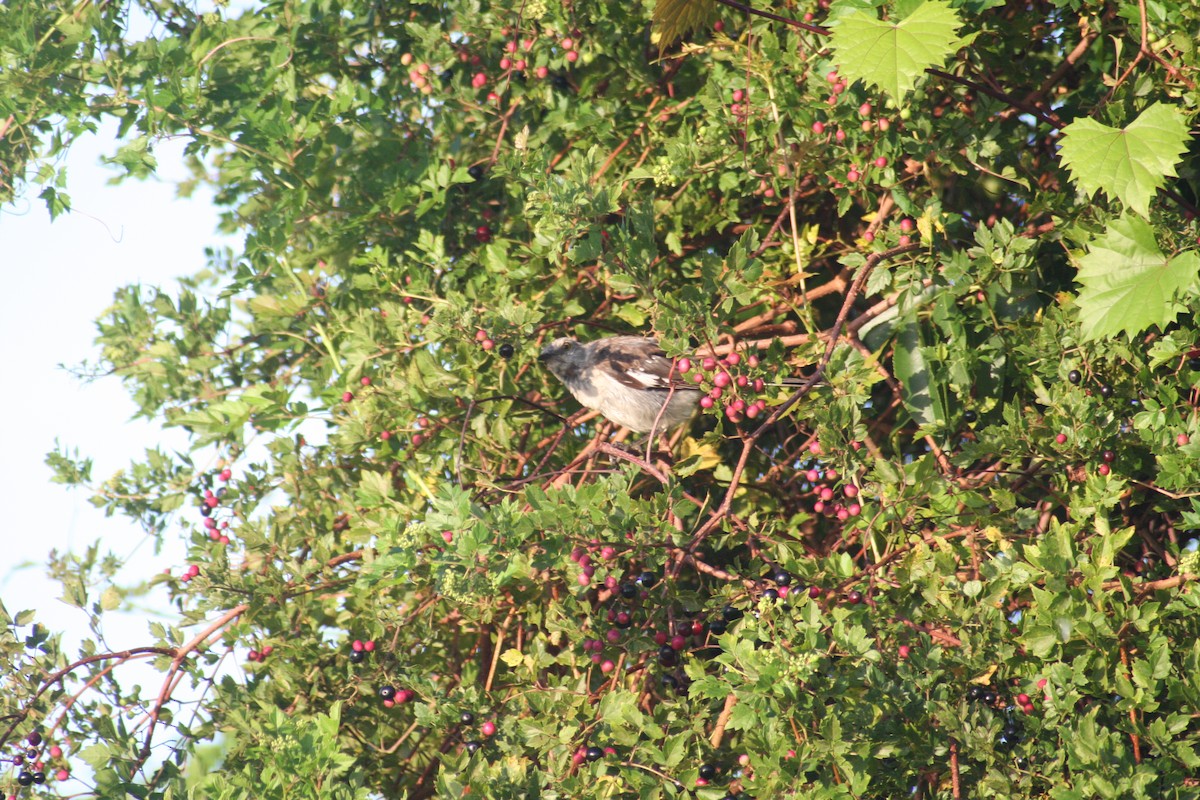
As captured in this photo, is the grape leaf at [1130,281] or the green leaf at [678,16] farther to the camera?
the green leaf at [678,16]

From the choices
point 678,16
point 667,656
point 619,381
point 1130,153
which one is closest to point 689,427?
point 619,381

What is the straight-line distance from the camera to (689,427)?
170 inches

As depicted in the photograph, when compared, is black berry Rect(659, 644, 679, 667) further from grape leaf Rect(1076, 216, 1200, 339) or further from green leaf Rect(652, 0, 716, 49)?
green leaf Rect(652, 0, 716, 49)

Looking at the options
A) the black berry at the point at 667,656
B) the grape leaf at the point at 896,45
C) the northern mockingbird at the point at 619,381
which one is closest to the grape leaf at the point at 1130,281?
the grape leaf at the point at 896,45

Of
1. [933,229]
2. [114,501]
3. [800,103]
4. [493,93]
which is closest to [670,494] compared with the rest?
[933,229]

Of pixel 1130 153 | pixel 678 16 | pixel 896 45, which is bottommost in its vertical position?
pixel 1130 153

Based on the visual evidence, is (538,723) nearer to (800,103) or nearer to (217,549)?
(217,549)

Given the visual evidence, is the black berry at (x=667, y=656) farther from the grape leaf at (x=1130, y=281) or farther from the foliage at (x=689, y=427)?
the grape leaf at (x=1130, y=281)

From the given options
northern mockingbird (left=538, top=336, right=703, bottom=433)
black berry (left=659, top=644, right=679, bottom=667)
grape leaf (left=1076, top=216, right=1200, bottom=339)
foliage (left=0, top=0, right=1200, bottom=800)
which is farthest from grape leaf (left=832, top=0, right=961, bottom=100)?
black berry (left=659, top=644, right=679, bottom=667)

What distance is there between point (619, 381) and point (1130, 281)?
1.86 metres

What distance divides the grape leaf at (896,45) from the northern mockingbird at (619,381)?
1.28 m

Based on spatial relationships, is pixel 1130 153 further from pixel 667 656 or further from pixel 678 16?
pixel 667 656

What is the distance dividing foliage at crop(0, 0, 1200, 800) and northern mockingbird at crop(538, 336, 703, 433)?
0.12 m

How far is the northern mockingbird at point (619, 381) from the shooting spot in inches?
156
